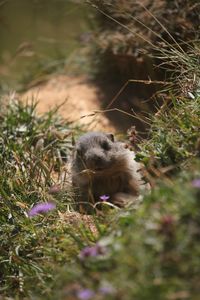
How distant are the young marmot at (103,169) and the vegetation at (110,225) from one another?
0.26m

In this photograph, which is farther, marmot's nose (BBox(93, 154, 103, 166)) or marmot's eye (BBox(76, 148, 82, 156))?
marmot's eye (BBox(76, 148, 82, 156))

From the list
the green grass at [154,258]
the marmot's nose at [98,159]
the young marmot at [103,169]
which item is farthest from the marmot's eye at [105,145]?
the green grass at [154,258]

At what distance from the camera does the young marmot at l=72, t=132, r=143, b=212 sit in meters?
6.12

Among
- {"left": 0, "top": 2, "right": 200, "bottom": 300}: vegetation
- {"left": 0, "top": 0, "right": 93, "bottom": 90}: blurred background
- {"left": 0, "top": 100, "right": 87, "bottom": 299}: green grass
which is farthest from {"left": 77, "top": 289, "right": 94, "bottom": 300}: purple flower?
{"left": 0, "top": 0, "right": 93, "bottom": 90}: blurred background

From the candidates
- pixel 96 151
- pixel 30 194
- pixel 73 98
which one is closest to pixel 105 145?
pixel 96 151

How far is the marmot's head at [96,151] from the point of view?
6.09m

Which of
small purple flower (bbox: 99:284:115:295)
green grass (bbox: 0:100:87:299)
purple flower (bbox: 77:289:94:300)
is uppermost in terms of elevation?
small purple flower (bbox: 99:284:115:295)

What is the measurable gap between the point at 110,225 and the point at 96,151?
6.74 feet

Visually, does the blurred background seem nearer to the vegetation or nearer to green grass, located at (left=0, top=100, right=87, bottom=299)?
green grass, located at (left=0, top=100, right=87, bottom=299)

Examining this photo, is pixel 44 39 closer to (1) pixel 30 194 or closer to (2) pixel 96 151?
(2) pixel 96 151

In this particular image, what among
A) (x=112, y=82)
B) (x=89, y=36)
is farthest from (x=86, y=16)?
(x=112, y=82)

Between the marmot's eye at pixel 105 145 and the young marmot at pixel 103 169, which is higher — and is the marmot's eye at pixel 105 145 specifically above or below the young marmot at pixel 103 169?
above

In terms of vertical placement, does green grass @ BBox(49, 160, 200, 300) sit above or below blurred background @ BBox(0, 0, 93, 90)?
above

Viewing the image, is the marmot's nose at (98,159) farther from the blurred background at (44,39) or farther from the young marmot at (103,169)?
the blurred background at (44,39)
